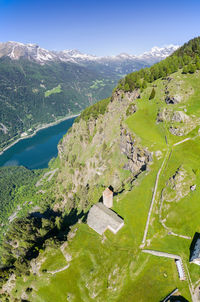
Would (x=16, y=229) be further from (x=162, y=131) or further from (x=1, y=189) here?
(x=1, y=189)

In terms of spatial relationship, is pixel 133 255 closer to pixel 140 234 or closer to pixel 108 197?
pixel 140 234

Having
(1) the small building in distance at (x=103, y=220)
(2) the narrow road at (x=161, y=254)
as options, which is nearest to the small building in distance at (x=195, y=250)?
(2) the narrow road at (x=161, y=254)

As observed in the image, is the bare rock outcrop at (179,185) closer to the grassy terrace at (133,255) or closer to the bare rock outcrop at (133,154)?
the grassy terrace at (133,255)

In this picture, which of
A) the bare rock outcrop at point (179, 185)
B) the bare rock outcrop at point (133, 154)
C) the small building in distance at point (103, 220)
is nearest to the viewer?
the bare rock outcrop at point (179, 185)

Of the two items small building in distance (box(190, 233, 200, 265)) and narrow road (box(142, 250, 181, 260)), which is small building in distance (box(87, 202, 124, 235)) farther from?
small building in distance (box(190, 233, 200, 265))

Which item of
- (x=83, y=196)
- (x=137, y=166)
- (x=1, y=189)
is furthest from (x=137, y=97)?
(x=1, y=189)

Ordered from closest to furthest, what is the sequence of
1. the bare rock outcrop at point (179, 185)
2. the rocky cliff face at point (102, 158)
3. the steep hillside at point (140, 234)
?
the steep hillside at point (140, 234) → the bare rock outcrop at point (179, 185) → the rocky cliff face at point (102, 158)
